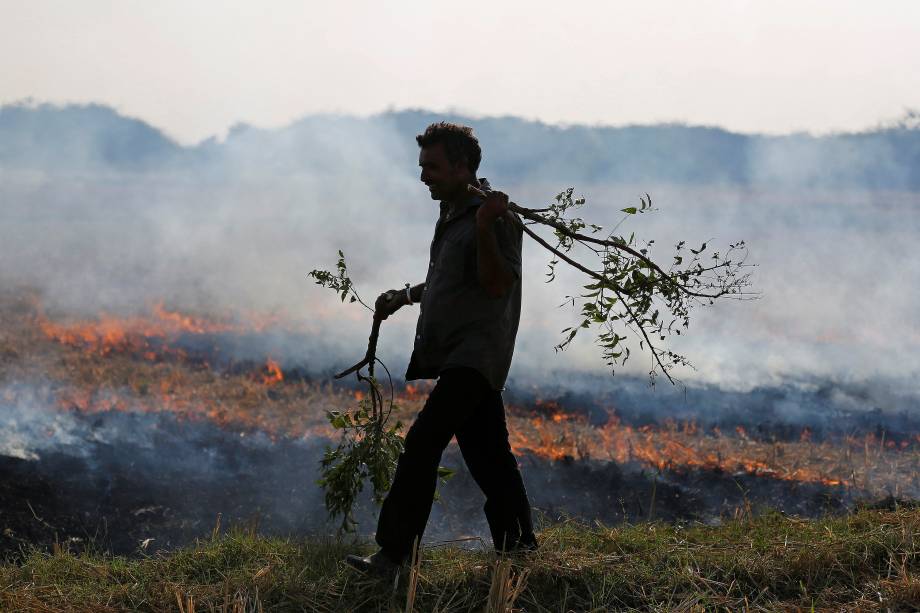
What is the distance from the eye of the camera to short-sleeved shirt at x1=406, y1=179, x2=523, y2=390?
12.9ft

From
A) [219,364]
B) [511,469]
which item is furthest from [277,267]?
[511,469]

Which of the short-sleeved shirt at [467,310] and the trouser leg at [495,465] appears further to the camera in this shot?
the trouser leg at [495,465]

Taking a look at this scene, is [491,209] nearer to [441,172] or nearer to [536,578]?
[441,172]

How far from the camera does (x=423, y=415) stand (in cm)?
397

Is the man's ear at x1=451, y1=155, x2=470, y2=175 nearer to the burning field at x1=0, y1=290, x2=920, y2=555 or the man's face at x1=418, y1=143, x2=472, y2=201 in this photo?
the man's face at x1=418, y1=143, x2=472, y2=201

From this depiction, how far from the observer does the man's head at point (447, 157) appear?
4043mm

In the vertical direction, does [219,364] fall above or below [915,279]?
below

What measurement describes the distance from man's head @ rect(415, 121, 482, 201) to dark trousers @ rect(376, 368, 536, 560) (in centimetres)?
84

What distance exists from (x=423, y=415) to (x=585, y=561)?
1055 millimetres

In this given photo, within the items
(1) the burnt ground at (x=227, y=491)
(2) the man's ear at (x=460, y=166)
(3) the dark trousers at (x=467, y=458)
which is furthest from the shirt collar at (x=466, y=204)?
(1) the burnt ground at (x=227, y=491)

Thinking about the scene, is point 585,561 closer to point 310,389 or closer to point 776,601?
point 776,601

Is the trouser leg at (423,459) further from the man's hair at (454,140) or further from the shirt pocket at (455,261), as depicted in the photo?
the man's hair at (454,140)

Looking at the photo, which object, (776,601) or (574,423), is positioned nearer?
(776,601)

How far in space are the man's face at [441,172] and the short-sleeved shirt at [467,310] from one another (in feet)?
0.32
